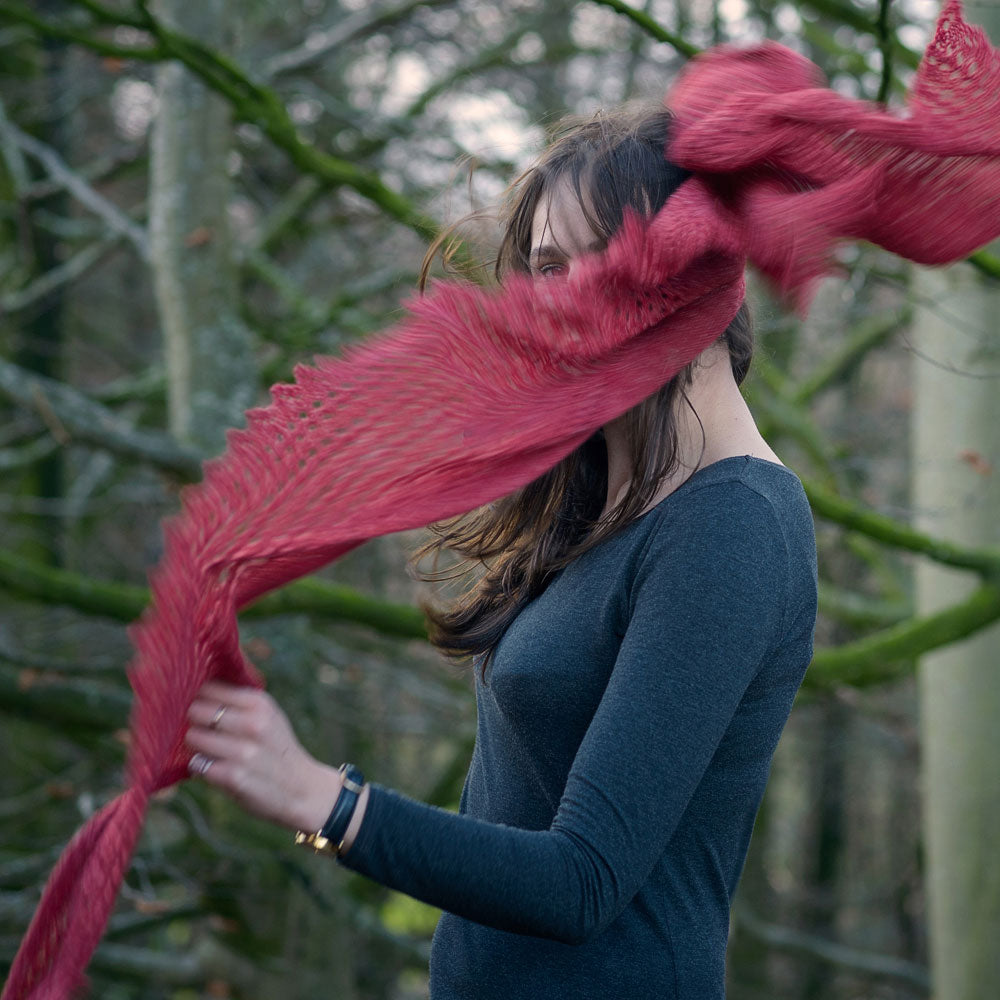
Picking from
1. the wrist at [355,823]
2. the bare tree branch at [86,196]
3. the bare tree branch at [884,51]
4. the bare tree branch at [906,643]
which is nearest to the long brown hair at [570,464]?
the wrist at [355,823]

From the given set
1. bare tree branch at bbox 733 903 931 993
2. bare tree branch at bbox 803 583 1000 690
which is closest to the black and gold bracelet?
bare tree branch at bbox 803 583 1000 690

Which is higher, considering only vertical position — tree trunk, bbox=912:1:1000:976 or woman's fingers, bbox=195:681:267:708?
tree trunk, bbox=912:1:1000:976

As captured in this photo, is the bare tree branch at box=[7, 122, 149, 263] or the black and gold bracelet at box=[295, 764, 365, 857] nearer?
the black and gold bracelet at box=[295, 764, 365, 857]

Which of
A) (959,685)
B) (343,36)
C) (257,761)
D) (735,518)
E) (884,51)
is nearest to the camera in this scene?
(257,761)

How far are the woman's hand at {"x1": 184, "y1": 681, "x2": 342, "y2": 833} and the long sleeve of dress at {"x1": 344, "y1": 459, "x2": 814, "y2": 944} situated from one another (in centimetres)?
5

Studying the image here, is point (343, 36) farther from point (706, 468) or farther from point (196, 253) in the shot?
point (706, 468)

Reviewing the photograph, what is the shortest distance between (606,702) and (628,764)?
6cm

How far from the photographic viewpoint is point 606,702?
102 centimetres

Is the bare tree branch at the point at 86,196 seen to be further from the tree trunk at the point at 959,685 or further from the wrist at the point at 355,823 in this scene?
the wrist at the point at 355,823

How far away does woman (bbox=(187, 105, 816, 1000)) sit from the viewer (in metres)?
0.96

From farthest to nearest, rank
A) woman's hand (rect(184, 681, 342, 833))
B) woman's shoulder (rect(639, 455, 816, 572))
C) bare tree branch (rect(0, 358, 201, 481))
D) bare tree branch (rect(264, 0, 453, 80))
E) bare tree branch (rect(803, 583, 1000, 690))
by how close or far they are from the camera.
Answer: bare tree branch (rect(264, 0, 453, 80)), bare tree branch (rect(0, 358, 201, 481)), bare tree branch (rect(803, 583, 1000, 690)), woman's shoulder (rect(639, 455, 816, 572)), woman's hand (rect(184, 681, 342, 833))

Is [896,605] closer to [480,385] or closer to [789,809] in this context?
[480,385]

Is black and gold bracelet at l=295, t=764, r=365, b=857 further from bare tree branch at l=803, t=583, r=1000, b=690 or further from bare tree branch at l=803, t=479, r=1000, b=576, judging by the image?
bare tree branch at l=803, t=583, r=1000, b=690

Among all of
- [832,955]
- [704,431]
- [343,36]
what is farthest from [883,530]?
[832,955]
